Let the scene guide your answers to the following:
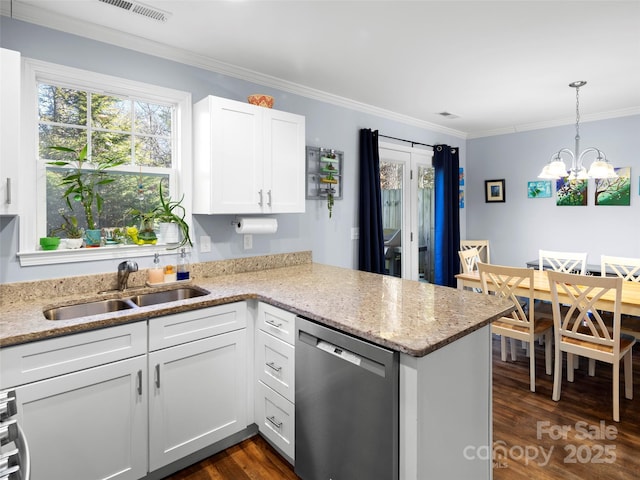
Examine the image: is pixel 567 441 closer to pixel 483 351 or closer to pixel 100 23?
pixel 483 351

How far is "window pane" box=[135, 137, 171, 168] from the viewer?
8.31 ft

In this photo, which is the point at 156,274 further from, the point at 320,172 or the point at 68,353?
the point at 320,172

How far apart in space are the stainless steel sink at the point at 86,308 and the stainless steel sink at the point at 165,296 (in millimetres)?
106

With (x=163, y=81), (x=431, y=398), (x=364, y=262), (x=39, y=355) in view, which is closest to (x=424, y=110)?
(x=364, y=262)

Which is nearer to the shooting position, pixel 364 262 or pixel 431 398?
pixel 431 398

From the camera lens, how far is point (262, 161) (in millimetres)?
2678

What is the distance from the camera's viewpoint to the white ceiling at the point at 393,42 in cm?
205

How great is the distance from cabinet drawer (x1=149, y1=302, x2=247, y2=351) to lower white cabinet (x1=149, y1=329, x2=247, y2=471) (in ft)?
0.12

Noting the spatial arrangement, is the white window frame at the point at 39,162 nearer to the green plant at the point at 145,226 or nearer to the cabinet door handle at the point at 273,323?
the green plant at the point at 145,226

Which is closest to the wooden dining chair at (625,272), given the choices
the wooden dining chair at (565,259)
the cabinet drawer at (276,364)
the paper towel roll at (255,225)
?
the wooden dining chair at (565,259)

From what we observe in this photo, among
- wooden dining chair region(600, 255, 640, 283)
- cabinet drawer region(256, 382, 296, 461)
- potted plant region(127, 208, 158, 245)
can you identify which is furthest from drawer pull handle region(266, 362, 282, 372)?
wooden dining chair region(600, 255, 640, 283)

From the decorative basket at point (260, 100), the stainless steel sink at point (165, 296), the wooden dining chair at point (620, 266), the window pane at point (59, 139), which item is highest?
the decorative basket at point (260, 100)

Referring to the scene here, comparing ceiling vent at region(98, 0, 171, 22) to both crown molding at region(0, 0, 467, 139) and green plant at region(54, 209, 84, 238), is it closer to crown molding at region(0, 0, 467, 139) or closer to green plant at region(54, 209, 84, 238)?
crown molding at region(0, 0, 467, 139)

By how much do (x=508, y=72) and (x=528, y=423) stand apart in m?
2.61
